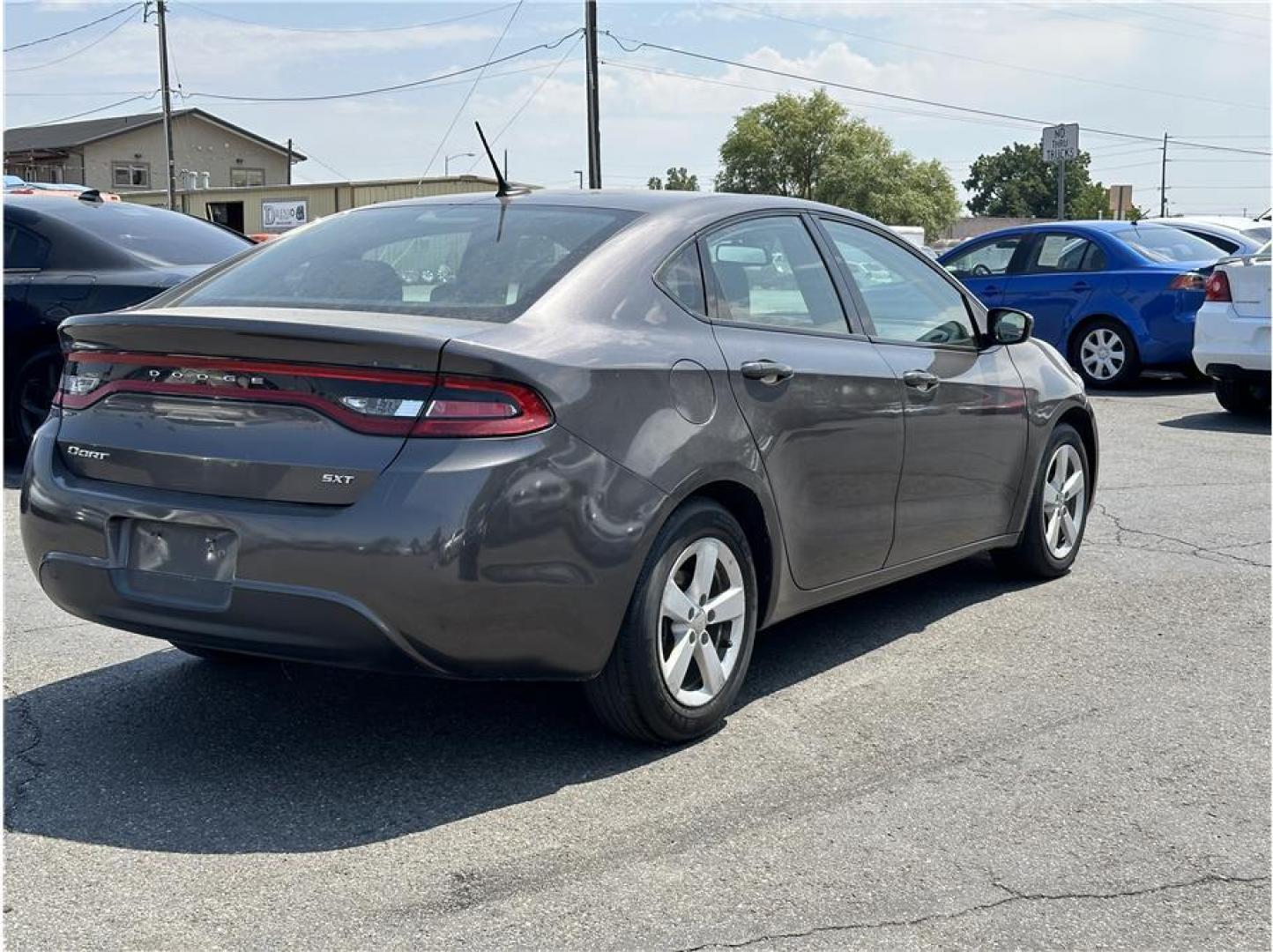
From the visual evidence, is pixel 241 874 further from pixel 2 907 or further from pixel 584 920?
pixel 584 920

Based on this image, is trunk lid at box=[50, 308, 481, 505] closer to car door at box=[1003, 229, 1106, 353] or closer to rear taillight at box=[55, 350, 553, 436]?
rear taillight at box=[55, 350, 553, 436]

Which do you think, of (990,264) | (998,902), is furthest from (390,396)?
(990,264)

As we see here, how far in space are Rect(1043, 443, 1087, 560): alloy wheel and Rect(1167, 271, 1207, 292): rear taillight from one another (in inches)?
293

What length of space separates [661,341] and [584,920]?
65.1 inches

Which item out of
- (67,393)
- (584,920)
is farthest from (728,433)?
(67,393)

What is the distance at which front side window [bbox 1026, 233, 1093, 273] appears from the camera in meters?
14.0

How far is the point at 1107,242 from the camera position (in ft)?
45.2

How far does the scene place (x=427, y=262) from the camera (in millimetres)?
4312

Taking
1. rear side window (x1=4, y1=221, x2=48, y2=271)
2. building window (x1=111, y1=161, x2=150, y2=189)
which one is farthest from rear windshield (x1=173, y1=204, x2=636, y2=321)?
building window (x1=111, y1=161, x2=150, y2=189)

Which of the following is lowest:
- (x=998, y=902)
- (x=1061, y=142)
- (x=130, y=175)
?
(x=998, y=902)

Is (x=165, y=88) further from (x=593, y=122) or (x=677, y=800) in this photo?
(x=677, y=800)

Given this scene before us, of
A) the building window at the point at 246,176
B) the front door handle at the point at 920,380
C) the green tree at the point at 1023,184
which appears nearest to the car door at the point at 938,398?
the front door handle at the point at 920,380

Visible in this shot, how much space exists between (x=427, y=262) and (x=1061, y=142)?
19.4 meters

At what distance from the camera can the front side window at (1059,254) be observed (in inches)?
550
